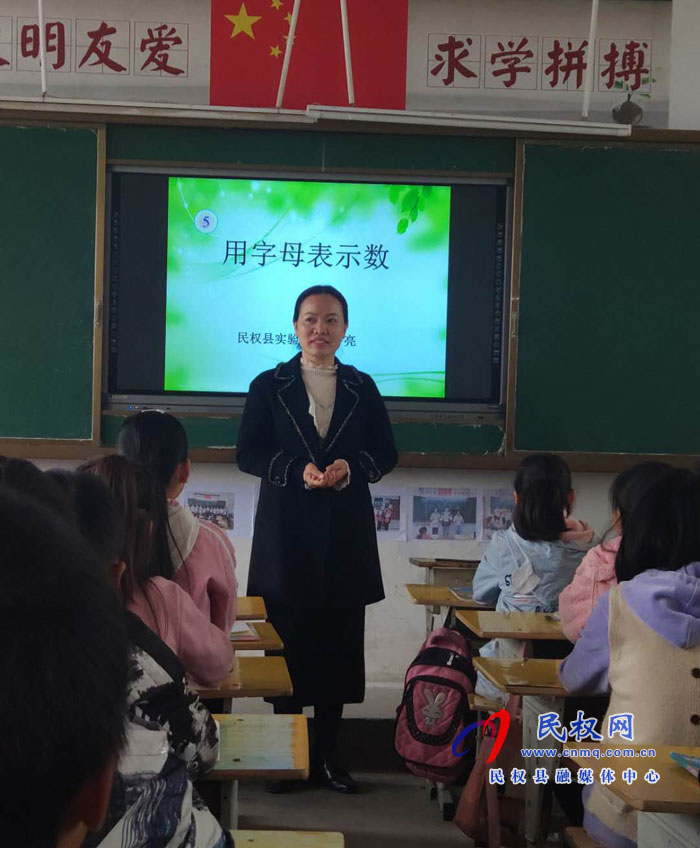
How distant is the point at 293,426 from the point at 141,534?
1.60 m

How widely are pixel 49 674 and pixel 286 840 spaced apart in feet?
3.60

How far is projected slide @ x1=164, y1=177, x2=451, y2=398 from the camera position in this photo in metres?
4.39

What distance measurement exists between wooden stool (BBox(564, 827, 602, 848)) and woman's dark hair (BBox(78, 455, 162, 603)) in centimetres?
93

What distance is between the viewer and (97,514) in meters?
1.48

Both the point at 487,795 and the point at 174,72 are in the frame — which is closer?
the point at 487,795

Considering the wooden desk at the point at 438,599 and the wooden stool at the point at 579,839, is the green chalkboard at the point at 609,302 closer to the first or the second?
the wooden desk at the point at 438,599

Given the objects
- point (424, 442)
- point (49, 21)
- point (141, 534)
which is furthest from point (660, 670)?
point (49, 21)

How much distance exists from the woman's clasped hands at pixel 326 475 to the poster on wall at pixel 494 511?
148 centimetres

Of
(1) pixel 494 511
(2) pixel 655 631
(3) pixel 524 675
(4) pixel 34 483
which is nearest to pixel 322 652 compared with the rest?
(3) pixel 524 675

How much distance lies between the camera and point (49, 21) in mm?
4414

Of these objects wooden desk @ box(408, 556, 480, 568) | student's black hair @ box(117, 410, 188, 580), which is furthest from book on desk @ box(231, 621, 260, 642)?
wooden desk @ box(408, 556, 480, 568)

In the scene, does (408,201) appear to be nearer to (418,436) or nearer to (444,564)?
(418,436)

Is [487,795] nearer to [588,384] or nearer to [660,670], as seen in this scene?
[660,670]

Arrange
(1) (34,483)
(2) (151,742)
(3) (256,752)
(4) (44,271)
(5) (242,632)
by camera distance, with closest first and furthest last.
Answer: (2) (151,742) < (1) (34,483) < (3) (256,752) < (5) (242,632) < (4) (44,271)
